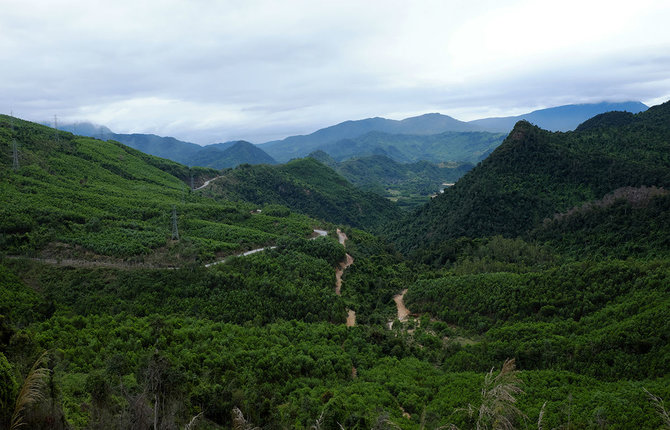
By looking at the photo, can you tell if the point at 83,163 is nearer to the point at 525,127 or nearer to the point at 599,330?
the point at 599,330

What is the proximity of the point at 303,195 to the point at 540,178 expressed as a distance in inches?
3105

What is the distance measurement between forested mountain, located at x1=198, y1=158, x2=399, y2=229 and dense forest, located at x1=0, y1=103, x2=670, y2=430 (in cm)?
4188

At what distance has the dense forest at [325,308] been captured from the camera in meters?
16.1

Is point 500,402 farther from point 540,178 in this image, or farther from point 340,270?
point 540,178

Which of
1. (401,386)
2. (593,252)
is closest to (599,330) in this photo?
(401,386)

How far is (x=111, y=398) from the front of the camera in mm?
13945

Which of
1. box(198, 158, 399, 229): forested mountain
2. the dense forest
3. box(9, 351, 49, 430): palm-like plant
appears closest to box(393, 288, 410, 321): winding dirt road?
the dense forest

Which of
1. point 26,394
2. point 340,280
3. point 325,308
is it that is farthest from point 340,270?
point 26,394

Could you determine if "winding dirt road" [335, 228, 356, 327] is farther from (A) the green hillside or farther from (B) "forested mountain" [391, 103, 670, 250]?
(B) "forested mountain" [391, 103, 670, 250]

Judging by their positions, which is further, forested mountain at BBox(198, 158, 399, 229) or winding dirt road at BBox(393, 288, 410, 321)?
forested mountain at BBox(198, 158, 399, 229)

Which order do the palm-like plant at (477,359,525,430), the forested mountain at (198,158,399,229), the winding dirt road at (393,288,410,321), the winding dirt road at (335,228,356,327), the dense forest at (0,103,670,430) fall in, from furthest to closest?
the forested mountain at (198,158,399,229), the winding dirt road at (393,288,410,321), the winding dirt road at (335,228,356,327), the dense forest at (0,103,670,430), the palm-like plant at (477,359,525,430)

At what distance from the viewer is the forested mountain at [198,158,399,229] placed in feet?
389

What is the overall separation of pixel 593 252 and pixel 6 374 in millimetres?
68386

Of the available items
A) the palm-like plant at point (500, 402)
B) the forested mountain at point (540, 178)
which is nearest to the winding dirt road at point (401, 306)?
the forested mountain at point (540, 178)
